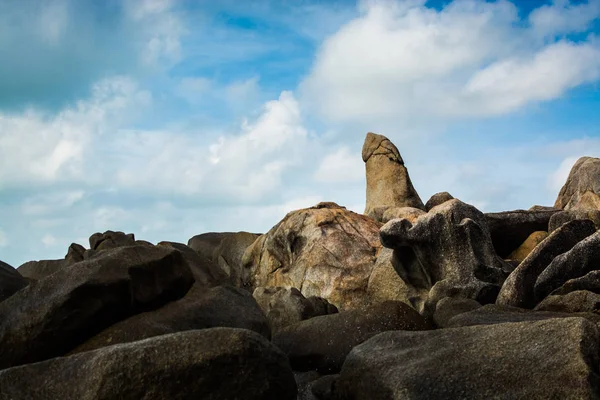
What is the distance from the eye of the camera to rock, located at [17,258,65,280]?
A: 31.9 metres

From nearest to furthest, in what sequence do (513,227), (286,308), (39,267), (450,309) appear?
(450,309) < (286,308) < (513,227) < (39,267)

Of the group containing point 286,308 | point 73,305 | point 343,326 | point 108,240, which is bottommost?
point 343,326

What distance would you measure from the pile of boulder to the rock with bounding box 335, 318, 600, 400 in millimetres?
18

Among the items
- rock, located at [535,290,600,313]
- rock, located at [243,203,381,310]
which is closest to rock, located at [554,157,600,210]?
rock, located at [243,203,381,310]

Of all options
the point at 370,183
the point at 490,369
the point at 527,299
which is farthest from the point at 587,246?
the point at 370,183

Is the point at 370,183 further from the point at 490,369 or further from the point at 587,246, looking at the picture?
the point at 490,369

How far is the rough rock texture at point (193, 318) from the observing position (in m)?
11.4

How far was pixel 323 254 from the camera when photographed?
Result: 26359 millimetres

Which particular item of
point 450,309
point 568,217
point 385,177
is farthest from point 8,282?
point 385,177

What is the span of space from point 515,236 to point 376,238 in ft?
16.9

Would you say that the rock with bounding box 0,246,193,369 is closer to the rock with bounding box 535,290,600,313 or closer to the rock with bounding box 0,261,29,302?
the rock with bounding box 0,261,29,302

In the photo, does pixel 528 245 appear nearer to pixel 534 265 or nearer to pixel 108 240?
pixel 534 265

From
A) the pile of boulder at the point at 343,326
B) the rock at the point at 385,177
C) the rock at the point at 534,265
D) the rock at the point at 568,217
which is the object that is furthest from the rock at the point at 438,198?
the rock at the point at 534,265

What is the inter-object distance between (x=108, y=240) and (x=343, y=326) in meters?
16.8
